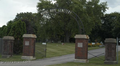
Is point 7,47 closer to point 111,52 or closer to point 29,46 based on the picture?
point 29,46

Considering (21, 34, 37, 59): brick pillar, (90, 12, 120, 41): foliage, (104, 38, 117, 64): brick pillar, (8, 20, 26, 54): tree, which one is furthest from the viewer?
(90, 12, 120, 41): foliage

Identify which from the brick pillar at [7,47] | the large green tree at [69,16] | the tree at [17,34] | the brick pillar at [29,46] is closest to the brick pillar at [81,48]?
the brick pillar at [29,46]

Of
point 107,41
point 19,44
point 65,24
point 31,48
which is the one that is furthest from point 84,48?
point 65,24

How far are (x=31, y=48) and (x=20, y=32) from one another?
17.2 ft

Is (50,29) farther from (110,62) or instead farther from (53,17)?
(110,62)

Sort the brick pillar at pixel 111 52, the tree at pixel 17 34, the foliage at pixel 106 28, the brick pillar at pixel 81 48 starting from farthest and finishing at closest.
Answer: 1. the foliage at pixel 106 28
2. the tree at pixel 17 34
3. the brick pillar at pixel 81 48
4. the brick pillar at pixel 111 52

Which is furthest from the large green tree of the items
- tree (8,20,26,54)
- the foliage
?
tree (8,20,26,54)

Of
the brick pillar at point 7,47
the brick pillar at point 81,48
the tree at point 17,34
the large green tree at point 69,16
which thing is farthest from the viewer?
the large green tree at point 69,16

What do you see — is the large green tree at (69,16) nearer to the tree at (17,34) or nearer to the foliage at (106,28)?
the foliage at (106,28)

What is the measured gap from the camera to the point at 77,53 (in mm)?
15883

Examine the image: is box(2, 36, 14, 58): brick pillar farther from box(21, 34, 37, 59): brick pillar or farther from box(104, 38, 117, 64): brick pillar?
box(104, 38, 117, 64): brick pillar

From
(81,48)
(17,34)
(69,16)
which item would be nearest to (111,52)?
(81,48)

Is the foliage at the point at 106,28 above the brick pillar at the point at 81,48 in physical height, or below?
above

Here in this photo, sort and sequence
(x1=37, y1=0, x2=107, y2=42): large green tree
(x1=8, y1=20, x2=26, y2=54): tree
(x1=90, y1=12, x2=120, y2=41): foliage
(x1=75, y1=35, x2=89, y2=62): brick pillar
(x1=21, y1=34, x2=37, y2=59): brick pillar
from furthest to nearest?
1. (x1=90, y1=12, x2=120, y2=41): foliage
2. (x1=37, y1=0, x2=107, y2=42): large green tree
3. (x1=8, y1=20, x2=26, y2=54): tree
4. (x1=21, y1=34, x2=37, y2=59): brick pillar
5. (x1=75, y1=35, x2=89, y2=62): brick pillar
